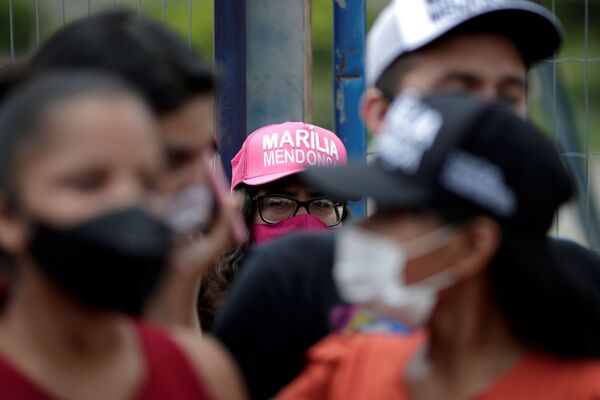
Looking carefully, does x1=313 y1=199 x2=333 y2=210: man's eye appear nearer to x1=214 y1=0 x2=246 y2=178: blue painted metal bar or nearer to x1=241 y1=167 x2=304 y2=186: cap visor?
x1=241 y1=167 x2=304 y2=186: cap visor

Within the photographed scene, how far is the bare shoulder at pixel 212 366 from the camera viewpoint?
98.8 inches

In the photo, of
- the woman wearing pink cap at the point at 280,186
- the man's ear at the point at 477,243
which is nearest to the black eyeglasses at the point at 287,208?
the woman wearing pink cap at the point at 280,186

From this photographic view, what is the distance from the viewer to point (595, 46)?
5789 millimetres

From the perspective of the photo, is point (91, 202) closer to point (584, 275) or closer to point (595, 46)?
point (584, 275)

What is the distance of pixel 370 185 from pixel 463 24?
0.56 metres

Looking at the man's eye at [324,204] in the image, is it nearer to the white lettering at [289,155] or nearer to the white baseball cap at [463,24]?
the white lettering at [289,155]

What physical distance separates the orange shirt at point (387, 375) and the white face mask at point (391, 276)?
151mm

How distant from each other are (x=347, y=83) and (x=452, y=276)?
8.52 ft

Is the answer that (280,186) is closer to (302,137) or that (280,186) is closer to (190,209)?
(302,137)

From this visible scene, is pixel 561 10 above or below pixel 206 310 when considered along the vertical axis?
above

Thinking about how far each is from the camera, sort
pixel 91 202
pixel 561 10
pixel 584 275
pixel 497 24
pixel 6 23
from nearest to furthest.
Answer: pixel 91 202 → pixel 584 275 → pixel 497 24 → pixel 6 23 → pixel 561 10

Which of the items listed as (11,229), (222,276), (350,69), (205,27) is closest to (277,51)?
(350,69)

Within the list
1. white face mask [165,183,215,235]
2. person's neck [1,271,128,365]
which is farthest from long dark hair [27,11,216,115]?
person's neck [1,271,128,365]

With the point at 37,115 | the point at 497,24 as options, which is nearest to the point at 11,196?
the point at 37,115
